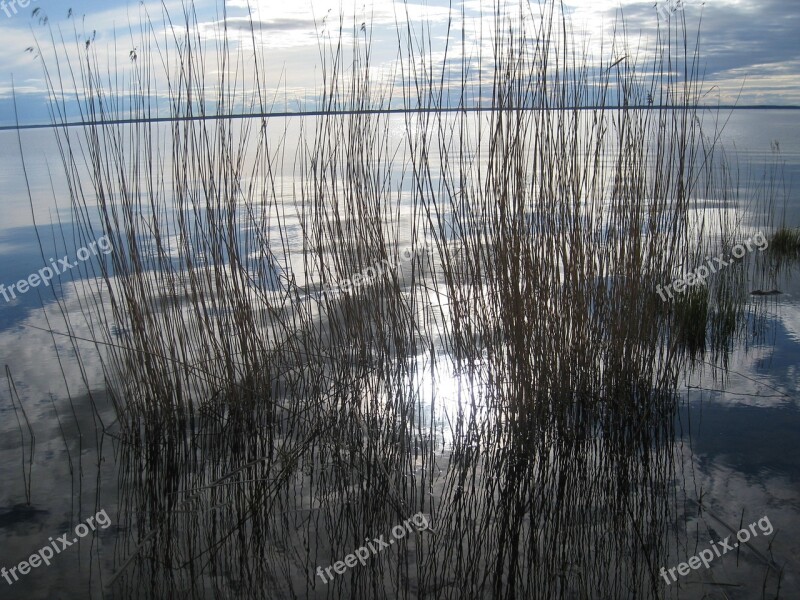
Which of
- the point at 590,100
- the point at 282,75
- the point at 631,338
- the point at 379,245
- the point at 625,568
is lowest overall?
the point at 625,568

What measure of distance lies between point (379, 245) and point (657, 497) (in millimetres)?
1132

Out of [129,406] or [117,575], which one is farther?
[129,406]

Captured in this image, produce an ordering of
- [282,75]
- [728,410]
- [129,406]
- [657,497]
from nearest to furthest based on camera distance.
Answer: [657,497] < [129,406] < [728,410] < [282,75]

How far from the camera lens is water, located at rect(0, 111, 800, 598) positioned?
1512 mm

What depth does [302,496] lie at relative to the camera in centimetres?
180

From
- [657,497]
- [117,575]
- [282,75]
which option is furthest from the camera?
[282,75]

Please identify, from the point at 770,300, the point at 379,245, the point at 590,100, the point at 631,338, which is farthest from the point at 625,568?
the point at 770,300

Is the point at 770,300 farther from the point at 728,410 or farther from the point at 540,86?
the point at 540,86

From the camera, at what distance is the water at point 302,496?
1.51 m

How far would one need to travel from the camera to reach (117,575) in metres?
1.49

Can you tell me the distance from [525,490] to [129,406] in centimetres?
125

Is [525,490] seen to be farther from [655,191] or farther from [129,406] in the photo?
[129,406]

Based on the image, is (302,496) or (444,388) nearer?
(302,496)

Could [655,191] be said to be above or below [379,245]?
above
